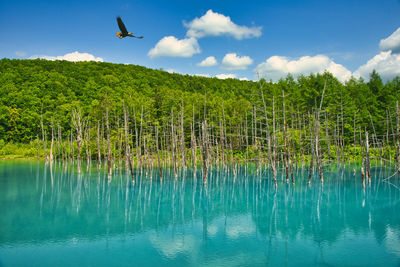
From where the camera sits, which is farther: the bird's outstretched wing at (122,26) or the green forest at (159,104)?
the green forest at (159,104)

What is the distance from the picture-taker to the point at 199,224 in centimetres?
1484

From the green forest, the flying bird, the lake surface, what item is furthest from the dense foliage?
the flying bird

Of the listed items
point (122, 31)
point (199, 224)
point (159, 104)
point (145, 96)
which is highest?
point (145, 96)

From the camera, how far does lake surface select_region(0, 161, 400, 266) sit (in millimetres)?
10641

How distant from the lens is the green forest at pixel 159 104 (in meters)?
39.7

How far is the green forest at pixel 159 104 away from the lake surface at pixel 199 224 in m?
12.4

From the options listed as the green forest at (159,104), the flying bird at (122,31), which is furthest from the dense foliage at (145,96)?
the flying bird at (122,31)

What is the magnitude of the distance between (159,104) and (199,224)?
37612 mm

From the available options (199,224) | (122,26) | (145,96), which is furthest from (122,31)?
(145,96)

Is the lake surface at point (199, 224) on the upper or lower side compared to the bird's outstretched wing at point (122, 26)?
lower

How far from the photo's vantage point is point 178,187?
2405 centimetres

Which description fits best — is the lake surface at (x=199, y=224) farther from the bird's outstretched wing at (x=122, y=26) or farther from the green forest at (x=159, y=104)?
the green forest at (x=159, y=104)

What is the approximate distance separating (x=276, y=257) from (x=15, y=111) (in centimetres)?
6282

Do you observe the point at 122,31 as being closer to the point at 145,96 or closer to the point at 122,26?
the point at 122,26
